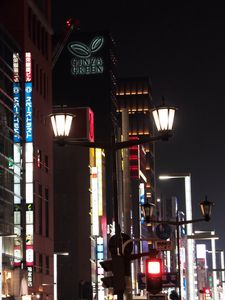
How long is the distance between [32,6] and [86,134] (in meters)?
32.4

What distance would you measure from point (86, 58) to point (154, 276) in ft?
538

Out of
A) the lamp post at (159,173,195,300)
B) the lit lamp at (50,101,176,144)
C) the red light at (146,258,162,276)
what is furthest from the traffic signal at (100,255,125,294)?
the lamp post at (159,173,195,300)

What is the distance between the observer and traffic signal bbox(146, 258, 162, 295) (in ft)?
64.0

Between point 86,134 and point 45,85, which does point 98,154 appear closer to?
point 86,134

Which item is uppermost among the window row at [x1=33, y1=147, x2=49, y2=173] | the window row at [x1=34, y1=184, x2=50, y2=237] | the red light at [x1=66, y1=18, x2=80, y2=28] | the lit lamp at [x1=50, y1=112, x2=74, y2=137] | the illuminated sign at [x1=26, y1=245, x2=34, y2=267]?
the red light at [x1=66, y1=18, x2=80, y2=28]

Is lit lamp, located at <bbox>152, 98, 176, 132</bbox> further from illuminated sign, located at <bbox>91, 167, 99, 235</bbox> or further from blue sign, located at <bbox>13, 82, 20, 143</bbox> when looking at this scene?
illuminated sign, located at <bbox>91, 167, 99, 235</bbox>

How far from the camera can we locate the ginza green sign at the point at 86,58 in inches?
6885

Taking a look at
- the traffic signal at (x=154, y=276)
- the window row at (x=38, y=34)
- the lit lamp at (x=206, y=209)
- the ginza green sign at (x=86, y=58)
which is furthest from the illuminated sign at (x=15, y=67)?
the ginza green sign at (x=86, y=58)

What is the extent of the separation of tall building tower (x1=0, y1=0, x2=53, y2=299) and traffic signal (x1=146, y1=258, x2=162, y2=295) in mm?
63315

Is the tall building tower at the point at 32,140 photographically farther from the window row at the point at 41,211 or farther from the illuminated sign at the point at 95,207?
the illuminated sign at the point at 95,207

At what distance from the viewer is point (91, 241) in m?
124

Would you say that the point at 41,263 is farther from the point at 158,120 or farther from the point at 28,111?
the point at 158,120

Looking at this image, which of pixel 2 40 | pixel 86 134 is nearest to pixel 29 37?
pixel 2 40

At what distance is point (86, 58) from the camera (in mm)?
182375
